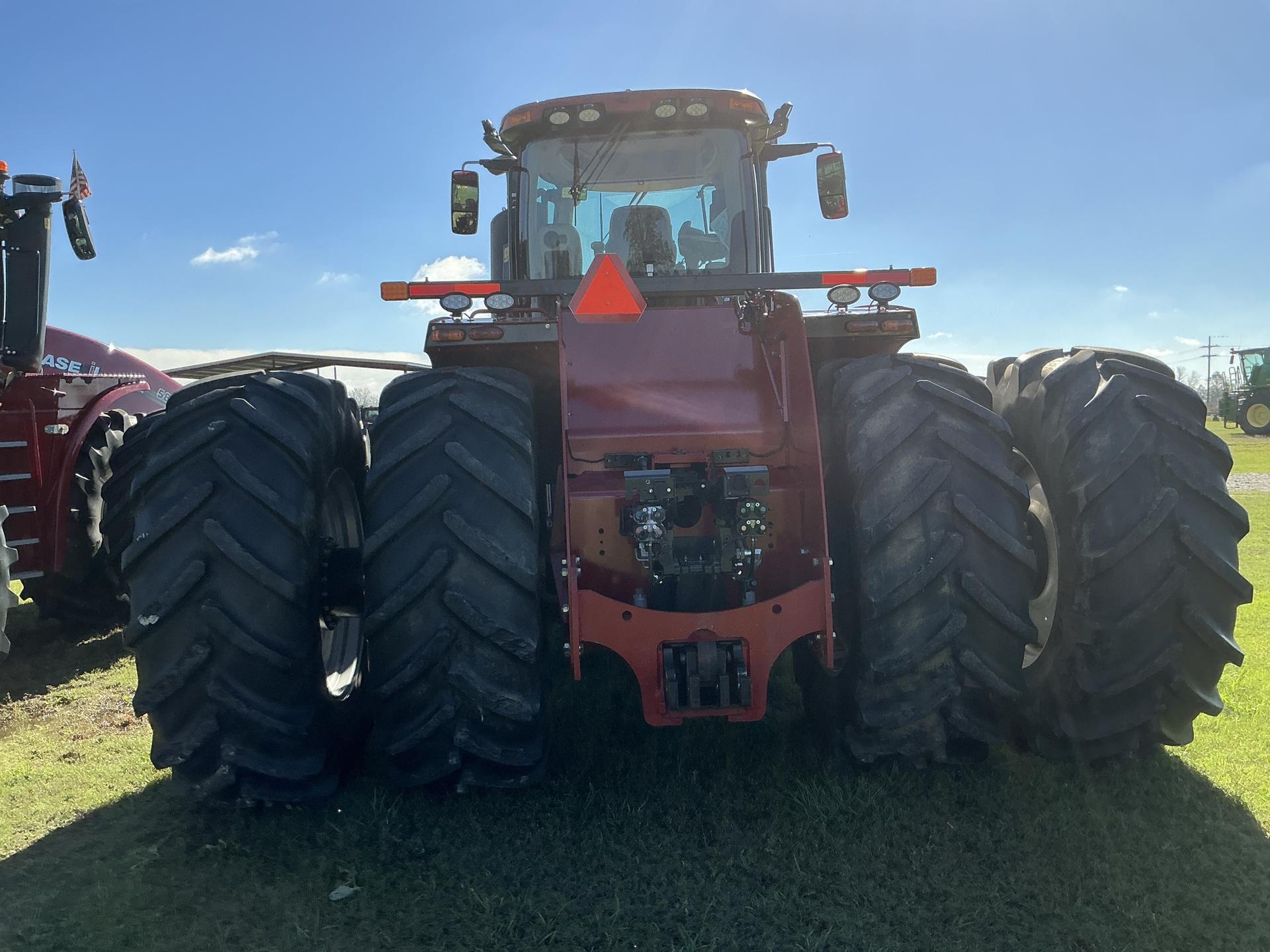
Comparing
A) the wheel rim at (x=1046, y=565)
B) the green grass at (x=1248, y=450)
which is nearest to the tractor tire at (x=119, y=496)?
the wheel rim at (x=1046, y=565)

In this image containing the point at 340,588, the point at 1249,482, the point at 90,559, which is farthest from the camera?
the point at 1249,482

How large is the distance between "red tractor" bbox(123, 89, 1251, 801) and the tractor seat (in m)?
1.16

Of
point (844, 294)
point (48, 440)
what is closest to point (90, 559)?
point (48, 440)

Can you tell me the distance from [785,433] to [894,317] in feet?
2.27

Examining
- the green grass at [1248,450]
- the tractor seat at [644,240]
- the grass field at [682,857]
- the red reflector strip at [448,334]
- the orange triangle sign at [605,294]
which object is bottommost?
the green grass at [1248,450]

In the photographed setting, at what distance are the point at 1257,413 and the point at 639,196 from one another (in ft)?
114

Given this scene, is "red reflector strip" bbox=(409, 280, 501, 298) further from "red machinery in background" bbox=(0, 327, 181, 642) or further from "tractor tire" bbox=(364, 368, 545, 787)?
"red machinery in background" bbox=(0, 327, 181, 642)

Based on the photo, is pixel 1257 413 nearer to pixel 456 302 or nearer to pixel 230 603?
pixel 456 302

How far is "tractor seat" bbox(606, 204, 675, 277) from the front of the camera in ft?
14.6

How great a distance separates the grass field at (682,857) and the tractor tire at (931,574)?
0.35 metres

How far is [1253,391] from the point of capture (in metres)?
32.4

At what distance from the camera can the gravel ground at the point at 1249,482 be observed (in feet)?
45.2

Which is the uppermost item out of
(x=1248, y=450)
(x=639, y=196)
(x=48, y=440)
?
(x=639, y=196)

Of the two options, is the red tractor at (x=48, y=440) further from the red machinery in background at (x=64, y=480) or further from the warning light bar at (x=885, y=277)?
the warning light bar at (x=885, y=277)
